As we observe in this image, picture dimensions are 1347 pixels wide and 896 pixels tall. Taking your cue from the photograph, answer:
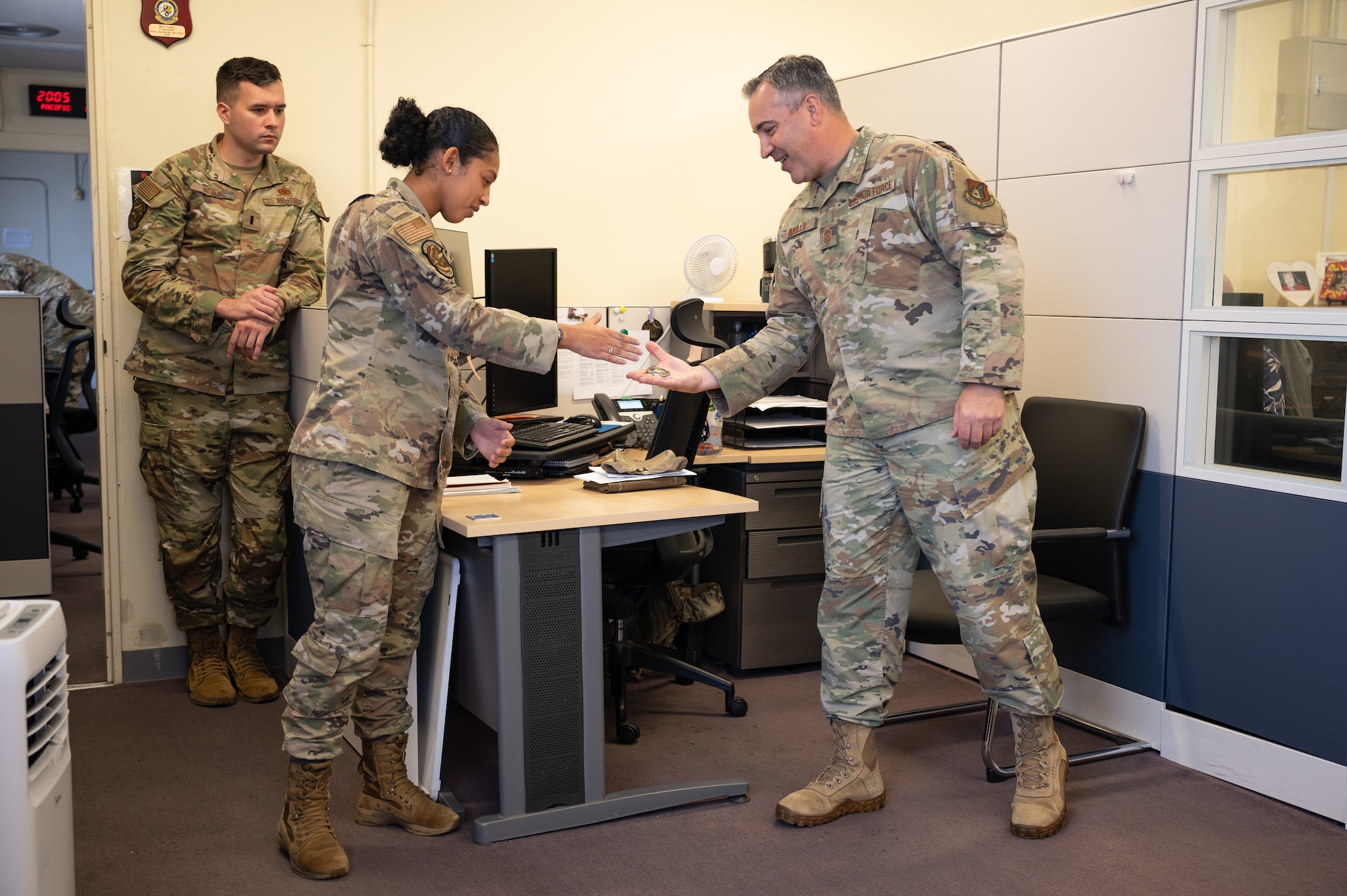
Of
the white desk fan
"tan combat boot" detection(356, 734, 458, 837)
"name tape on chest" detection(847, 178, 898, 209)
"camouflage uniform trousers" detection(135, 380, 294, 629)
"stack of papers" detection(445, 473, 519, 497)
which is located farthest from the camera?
the white desk fan

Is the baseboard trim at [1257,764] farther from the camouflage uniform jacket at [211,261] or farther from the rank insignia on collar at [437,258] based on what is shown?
the camouflage uniform jacket at [211,261]

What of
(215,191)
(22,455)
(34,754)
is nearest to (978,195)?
(34,754)

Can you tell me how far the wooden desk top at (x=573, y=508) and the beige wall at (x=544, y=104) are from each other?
57.0 inches

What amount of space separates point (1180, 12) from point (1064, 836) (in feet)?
6.81

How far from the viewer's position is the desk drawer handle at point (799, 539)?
3631mm

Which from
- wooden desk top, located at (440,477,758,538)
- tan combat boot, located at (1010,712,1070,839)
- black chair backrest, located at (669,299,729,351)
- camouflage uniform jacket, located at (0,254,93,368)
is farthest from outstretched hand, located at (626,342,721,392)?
camouflage uniform jacket, located at (0,254,93,368)

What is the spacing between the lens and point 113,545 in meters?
3.55

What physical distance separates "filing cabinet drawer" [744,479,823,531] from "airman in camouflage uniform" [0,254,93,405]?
4325 mm

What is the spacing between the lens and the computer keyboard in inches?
121

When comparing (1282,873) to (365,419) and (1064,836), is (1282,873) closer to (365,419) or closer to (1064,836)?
(1064,836)

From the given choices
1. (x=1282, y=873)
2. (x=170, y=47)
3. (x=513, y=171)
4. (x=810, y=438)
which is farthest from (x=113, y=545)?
(x=1282, y=873)

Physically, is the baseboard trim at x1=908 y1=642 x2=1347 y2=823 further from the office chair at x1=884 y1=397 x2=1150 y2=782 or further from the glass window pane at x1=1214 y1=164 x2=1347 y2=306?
the glass window pane at x1=1214 y1=164 x2=1347 y2=306

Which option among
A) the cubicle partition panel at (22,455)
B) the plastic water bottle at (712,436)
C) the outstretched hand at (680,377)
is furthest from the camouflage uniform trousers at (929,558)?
the cubicle partition panel at (22,455)

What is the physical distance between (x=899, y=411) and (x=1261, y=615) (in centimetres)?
113
